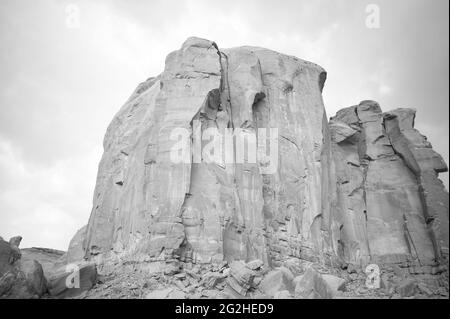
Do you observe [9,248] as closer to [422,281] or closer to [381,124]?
[422,281]

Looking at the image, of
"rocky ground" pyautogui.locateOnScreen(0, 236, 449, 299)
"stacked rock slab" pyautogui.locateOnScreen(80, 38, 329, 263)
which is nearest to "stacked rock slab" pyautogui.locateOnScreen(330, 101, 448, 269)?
"stacked rock slab" pyautogui.locateOnScreen(80, 38, 329, 263)

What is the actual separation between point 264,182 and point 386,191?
10744 mm

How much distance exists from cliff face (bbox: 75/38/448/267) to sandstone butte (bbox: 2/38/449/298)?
0.08m

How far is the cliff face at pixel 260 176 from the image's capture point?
24516 millimetres

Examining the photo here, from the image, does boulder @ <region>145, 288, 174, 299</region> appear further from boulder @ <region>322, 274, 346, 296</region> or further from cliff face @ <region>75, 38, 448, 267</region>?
boulder @ <region>322, 274, 346, 296</region>

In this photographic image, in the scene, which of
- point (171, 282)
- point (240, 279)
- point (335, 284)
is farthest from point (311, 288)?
point (171, 282)

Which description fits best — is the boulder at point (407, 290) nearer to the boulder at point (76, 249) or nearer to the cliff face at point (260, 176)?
the cliff face at point (260, 176)

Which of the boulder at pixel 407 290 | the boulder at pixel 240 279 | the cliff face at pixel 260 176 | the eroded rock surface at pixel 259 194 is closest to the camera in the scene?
the boulder at pixel 240 279

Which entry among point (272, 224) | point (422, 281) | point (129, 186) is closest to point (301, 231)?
point (272, 224)

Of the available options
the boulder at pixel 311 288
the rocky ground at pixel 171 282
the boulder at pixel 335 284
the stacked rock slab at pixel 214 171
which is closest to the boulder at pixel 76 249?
the stacked rock slab at pixel 214 171

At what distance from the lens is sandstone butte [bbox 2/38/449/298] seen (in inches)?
961

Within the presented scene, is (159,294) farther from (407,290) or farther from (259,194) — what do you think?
(407,290)

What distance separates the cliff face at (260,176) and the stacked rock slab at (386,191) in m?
0.08

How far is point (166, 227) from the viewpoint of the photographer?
75.3 ft
